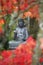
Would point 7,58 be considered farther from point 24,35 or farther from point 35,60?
point 24,35

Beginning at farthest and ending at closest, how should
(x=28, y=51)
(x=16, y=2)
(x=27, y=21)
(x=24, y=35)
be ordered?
(x=27, y=21) < (x=24, y=35) < (x=16, y=2) < (x=28, y=51)

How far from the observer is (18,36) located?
24.6 feet

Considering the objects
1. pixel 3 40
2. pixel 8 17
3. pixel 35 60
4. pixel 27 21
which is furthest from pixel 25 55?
pixel 27 21

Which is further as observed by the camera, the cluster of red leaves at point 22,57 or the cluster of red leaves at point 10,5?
the cluster of red leaves at point 10,5

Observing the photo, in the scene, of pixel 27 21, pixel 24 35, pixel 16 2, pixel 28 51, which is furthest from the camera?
pixel 27 21

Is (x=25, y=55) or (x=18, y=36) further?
(x=18, y=36)

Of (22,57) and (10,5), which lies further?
(10,5)

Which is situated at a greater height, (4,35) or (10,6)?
(10,6)

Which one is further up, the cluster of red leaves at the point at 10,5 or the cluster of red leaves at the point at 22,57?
the cluster of red leaves at the point at 10,5

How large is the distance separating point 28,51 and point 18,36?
4228 mm

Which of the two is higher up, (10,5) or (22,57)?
(10,5)

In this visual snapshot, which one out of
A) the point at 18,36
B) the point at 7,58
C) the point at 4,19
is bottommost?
the point at 18,36

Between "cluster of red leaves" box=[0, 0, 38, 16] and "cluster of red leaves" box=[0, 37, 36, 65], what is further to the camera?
"cluster of red leaves" box=[0, 0, 38, 16]

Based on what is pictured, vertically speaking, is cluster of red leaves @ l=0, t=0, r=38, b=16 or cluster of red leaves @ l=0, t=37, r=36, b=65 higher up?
cluster of red leaves @ l=0, t=0, r=38, b=16
